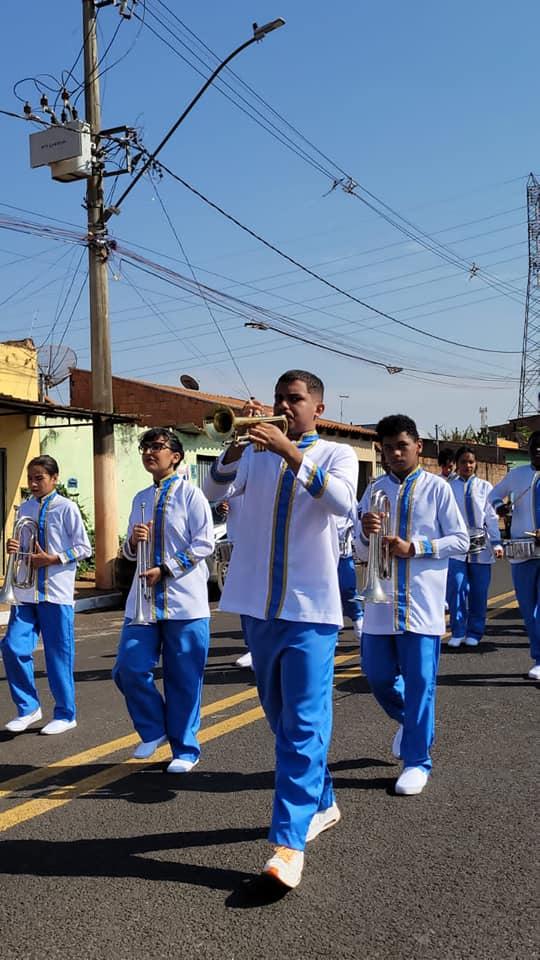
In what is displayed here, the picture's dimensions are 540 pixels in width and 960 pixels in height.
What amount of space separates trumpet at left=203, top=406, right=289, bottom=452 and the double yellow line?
2.21 meters

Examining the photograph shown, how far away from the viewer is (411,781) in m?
4.93

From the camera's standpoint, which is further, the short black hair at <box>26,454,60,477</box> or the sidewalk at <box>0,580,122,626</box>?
the sidewalk at <box>0,580,122,626</box>

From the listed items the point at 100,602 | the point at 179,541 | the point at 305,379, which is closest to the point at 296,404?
the point at 305,379

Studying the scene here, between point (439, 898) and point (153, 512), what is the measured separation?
288cm

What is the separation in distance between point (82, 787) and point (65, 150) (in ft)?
46.3

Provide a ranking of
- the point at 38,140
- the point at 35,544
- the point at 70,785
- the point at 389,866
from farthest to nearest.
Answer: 1. the point at 38,140
2. the point at 35,544
3. the point at 70,785
4. the point at 389,866

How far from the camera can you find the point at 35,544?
671 centimetres

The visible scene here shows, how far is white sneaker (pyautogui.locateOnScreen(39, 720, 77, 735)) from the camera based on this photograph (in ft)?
21.1

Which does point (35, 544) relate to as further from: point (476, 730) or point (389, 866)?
point (389, 866)

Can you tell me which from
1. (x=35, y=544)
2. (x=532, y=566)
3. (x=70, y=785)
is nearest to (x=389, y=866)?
(x=70, y=785)

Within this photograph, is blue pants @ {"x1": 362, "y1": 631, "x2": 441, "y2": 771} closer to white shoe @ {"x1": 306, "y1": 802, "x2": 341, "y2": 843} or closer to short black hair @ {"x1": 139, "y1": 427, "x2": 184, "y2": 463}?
white shoe @ {"x1": 306, "y1": 802, "x2": 341, "y2": 843}

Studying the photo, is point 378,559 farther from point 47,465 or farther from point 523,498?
point 523,498

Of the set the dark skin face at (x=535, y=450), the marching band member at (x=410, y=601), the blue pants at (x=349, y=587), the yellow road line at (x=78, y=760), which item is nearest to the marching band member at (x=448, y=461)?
the blue pants at (x=349, y=587)

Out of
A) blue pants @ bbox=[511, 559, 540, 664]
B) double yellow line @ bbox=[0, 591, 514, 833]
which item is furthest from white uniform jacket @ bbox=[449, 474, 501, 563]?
double yellow line @ bbox=[0, 591, 514, 833]
